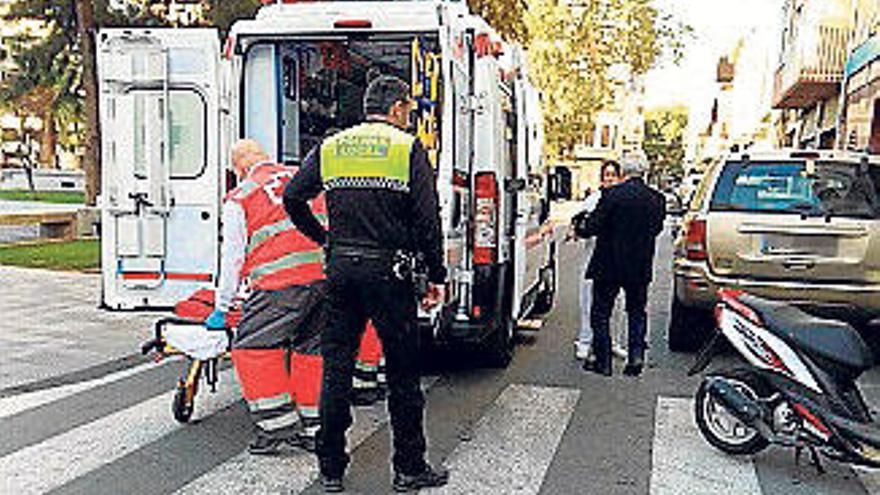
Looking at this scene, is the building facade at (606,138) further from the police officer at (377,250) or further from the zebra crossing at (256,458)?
the police officer at (377,250)

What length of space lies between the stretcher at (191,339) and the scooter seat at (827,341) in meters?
3.10

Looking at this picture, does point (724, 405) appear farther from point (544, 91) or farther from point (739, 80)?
point (739, 80)

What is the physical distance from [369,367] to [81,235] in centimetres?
1433

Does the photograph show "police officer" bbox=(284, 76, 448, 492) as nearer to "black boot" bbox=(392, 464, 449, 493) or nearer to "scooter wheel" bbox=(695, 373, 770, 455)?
"black boot" bbox=(392, 464, 449, 493)

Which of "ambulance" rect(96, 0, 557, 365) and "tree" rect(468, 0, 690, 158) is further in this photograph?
"tree" rect(468, 0, 690, 158)

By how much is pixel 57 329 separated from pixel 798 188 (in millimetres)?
6943

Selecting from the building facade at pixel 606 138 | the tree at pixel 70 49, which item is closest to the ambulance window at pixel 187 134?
the tree at pixel 70 49

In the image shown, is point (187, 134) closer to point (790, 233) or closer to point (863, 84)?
point (790, 233)

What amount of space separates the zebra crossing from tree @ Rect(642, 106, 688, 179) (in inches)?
3551

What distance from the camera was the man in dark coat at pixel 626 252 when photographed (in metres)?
7.30

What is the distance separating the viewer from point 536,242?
346 inches

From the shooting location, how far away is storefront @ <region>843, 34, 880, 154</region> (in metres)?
17.3

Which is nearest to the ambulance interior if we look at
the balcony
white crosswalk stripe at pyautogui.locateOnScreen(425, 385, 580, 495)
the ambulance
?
the ambulance

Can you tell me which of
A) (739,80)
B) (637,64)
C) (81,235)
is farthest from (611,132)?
(81,235)
